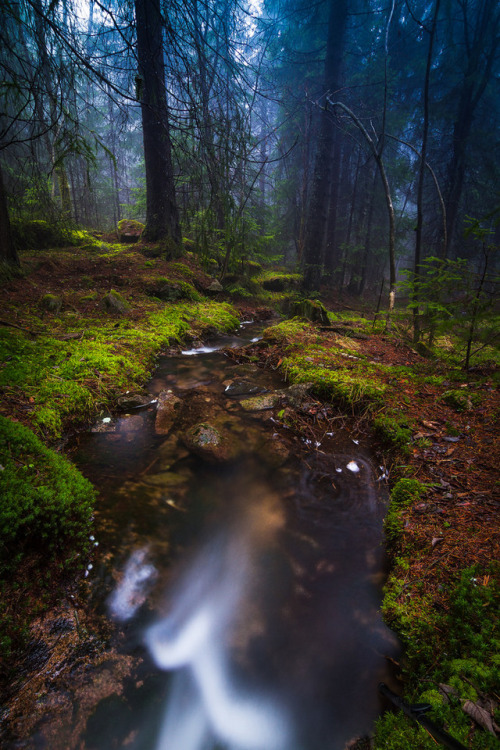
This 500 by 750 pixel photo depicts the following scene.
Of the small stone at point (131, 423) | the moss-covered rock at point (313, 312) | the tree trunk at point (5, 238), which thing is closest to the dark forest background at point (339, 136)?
the tree trunk at point (5, 238)

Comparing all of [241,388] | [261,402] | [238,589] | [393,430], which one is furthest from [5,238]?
[393,430]

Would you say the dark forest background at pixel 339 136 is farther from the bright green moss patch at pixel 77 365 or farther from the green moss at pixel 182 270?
the bright green moss patch at pixel 77 365

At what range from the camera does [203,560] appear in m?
2.42

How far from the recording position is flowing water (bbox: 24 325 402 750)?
159cm

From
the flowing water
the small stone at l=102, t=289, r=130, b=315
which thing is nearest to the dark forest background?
the small stone at l=102, t=289, r=130, b=315

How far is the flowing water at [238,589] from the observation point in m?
1.59

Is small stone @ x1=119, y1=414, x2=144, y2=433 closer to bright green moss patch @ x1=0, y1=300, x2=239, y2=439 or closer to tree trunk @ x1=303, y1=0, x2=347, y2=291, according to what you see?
bright green moss patch @ x1=0, y1=300, x2=239, y2=439

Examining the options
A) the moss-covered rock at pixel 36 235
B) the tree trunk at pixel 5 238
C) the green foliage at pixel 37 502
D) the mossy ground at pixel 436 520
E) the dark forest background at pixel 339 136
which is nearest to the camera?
the mossy ground at pixel 436 520

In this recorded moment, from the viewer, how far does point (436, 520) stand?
2178mm

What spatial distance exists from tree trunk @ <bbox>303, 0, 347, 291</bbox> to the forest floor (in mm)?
5247

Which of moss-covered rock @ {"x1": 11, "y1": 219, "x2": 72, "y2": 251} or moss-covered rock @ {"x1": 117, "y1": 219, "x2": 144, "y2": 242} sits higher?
moss-covered rock @ {"x1": 117, "y1": 219, "x2": 144, "y2": 242}

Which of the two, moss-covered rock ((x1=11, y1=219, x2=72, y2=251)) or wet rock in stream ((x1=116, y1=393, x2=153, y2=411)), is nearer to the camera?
wet rock in stream ((x1=116, y1=393, x2=153, y2=411))

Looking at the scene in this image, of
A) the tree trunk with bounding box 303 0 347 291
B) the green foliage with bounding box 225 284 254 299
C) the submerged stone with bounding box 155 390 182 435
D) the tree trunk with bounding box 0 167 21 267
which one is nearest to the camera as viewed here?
the submerged stone with bounding box 155 390 182 435

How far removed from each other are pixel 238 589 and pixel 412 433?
225cm
